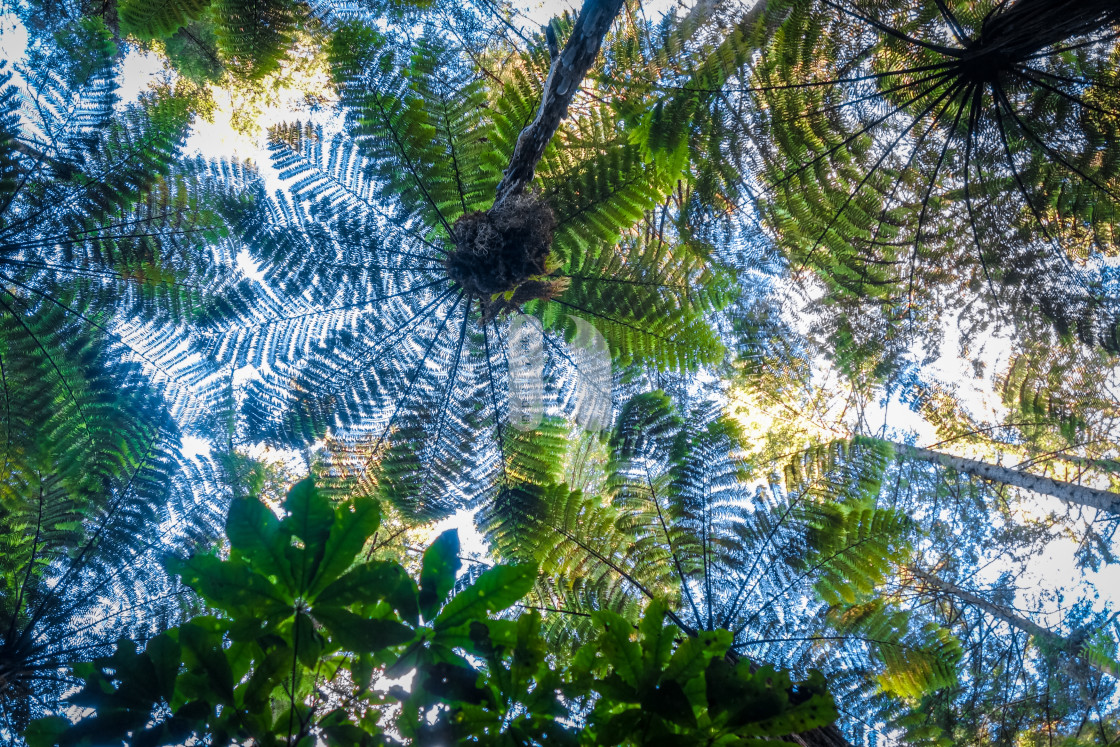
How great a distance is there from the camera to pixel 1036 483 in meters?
3.82

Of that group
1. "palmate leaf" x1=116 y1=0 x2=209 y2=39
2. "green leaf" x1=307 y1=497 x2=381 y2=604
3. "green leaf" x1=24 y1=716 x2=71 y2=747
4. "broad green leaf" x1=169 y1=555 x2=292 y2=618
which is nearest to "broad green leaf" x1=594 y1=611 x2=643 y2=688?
"green leaf" x1=307 y1=497 x2=381 y2=604

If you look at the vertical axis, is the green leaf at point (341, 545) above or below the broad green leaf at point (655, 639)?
above

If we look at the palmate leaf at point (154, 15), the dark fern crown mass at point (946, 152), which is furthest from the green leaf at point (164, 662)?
the palmate leaf at point (154, 15)

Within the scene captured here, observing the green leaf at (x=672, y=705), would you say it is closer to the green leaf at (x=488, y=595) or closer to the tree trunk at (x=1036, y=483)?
the green leaf at (x=488, y=595)

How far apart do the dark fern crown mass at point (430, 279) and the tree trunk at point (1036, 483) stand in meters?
2.21

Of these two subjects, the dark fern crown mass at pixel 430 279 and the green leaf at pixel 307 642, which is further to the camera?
the dark fern crown mass at pixel 430 279

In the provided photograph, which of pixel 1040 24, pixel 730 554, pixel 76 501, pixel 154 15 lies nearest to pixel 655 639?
pixel 730 554

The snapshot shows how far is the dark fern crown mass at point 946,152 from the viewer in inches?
88.9

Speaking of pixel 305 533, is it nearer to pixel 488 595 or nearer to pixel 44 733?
pixel 488 595

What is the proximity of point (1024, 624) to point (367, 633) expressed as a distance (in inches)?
238

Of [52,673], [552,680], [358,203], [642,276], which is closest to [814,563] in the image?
[642,276]

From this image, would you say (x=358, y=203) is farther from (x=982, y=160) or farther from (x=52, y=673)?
(x=982, y=160)

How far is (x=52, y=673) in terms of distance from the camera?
260 centimetres

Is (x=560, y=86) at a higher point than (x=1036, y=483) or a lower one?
higher
